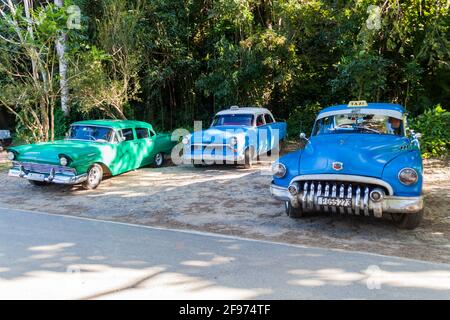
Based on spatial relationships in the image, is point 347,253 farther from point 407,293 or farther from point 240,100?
point 240,100

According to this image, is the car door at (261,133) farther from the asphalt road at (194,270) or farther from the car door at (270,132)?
the asphalt road at (194,270)

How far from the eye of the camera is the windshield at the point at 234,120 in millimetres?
11484

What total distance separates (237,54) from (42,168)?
745 cm

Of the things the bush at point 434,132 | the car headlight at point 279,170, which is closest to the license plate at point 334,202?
the car headlight at point 279,170

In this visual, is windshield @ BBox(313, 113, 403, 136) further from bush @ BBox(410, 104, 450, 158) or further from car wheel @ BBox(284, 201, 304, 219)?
bush @ BBox(410, 104, 450, 158)

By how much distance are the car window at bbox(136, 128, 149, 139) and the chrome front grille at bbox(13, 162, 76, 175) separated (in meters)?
2.67

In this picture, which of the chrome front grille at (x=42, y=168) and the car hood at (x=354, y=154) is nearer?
the car hood at (x=354, y=154)

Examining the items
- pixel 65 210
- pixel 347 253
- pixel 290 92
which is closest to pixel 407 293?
pixel 347 253

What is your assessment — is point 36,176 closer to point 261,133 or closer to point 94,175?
point 94,175

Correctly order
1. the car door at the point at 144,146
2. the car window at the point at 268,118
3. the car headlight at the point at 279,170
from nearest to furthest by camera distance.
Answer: the car headlight at the point at 279,170
the car door at the point at 144,146
the car window at the point at 268,118

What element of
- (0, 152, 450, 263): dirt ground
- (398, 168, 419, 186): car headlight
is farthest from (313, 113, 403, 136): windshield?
(398, 168, 419, 186): car headlight

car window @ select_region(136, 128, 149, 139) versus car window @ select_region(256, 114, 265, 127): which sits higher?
car window @ select_region(256, 114, 265, 127)

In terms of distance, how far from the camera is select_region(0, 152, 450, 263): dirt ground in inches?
215

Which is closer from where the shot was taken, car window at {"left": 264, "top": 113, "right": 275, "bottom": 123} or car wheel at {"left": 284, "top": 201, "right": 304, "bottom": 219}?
car wheel at {"left": 284, "top": 201, "right": 304, "bottom": 219}
